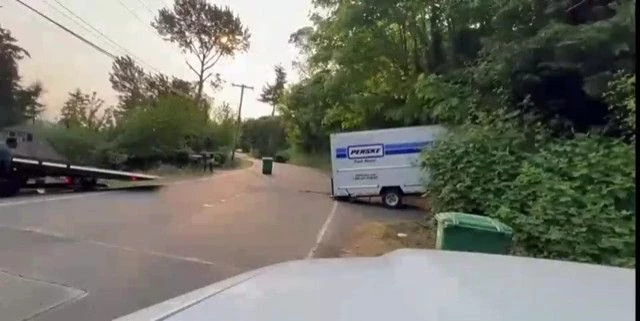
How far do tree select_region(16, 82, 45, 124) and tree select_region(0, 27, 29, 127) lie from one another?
0.14m

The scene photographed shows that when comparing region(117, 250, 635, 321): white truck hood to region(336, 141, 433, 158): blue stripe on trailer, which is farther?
region(336, 141, 433, 158): blue stripe on trailer

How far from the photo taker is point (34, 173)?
1505cm

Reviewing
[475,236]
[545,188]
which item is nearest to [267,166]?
[545,188]

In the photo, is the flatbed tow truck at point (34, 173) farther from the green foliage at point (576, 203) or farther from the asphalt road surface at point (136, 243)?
the green foliage at point (576, 203)

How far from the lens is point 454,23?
59.1 ft

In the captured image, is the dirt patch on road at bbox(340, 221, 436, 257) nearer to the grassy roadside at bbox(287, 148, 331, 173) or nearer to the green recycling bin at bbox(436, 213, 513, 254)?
the green recycling bin at bbox(436, 213, 513, 254)

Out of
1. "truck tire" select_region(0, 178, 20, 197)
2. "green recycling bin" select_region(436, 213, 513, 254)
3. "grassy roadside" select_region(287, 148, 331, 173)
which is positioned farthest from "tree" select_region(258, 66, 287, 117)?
"green recycling bin" select_region(436, 213, 513, 254)

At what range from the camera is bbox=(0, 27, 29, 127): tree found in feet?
59.0

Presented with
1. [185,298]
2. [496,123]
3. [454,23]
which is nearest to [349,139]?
[454,23]

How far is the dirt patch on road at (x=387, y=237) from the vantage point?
966cm

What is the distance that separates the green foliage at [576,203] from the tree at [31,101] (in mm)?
14874

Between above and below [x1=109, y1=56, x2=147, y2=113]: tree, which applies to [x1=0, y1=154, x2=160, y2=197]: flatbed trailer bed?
below

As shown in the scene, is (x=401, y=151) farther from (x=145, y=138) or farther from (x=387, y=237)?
(x=145, y=138)

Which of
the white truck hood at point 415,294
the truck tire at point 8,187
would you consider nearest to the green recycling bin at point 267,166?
the truck tire at point 8,187
